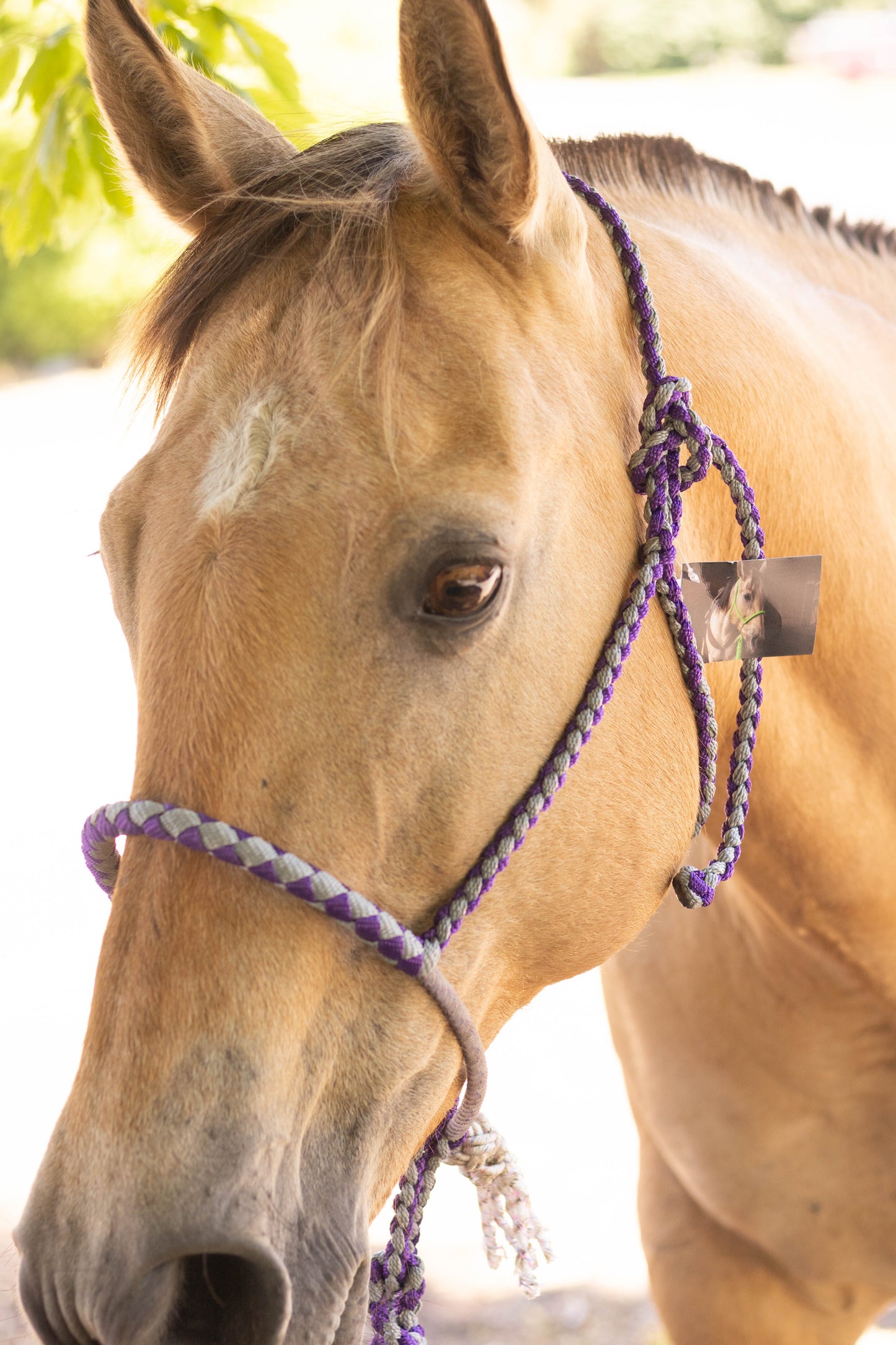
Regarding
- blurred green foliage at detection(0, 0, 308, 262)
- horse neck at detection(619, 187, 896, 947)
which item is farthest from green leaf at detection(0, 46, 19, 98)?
horse neck at detection(619, 187, 896, 947)

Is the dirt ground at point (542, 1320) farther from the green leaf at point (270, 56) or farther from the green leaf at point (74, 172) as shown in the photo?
the green leaf at point (270, 56)

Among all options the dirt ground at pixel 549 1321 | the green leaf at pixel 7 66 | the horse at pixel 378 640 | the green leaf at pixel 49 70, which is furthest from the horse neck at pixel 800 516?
the dirt ground at pixel 549 1321

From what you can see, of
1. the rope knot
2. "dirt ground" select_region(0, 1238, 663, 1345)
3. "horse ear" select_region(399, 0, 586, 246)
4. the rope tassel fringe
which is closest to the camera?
"horse ear" select_region(399, 0, 586, 246)

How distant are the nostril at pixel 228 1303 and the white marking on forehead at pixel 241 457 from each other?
2.12 ft

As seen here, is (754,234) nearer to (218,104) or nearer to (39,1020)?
(218,104)

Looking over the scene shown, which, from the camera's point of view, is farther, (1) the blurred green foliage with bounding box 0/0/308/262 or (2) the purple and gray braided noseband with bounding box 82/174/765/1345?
(1) the blurred green foliage with bounding box 0/0/308/262

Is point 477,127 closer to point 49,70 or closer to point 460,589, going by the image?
point 460,589


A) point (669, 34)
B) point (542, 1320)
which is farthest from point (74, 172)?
point (669, 34)

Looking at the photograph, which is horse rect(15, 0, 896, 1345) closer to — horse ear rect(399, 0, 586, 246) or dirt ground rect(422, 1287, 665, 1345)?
horse ear rect(399, 0, 586, 246)

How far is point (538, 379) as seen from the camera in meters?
1.12

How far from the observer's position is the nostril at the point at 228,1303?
0.91 metres

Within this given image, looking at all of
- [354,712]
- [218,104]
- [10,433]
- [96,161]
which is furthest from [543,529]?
[10,433]

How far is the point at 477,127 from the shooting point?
3.54 ft

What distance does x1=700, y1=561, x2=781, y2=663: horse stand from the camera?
125 cm
